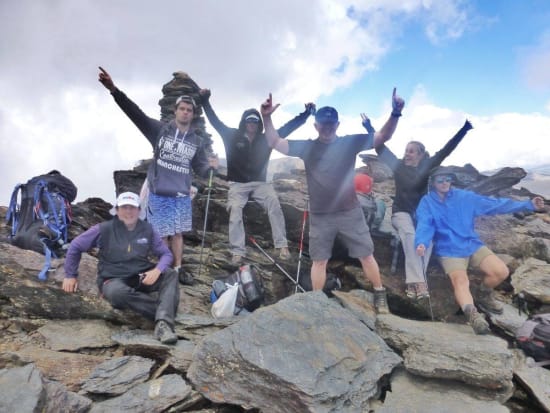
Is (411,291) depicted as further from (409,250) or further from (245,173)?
(245,173)

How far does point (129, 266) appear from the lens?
24.4 feet

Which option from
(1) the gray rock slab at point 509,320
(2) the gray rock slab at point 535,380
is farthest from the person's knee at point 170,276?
(1) the gray rock slab at point 509,320

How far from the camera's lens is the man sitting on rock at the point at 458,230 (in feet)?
25.4

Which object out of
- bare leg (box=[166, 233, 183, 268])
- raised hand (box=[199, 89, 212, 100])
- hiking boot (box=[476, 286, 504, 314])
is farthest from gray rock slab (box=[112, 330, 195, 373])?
hiking boot (box=[476, 286, 504, 314])

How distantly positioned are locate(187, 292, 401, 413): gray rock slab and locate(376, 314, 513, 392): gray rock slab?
0.37m

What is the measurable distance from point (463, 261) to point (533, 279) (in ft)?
10.4

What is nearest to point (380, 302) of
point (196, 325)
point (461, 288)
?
point (461, 288)

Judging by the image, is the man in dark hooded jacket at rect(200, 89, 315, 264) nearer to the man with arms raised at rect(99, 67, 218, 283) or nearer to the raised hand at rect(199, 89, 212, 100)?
the raised hand at rect(199, 89, 212, 100)

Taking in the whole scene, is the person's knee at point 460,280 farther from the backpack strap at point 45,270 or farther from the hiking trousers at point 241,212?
the backpack strap at point 45,270

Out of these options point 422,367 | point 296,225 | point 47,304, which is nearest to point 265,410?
point 422,367

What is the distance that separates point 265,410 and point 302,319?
1.70m

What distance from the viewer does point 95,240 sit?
7375mm

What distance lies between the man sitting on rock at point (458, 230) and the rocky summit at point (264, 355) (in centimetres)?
105

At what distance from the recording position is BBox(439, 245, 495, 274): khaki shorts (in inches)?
302
